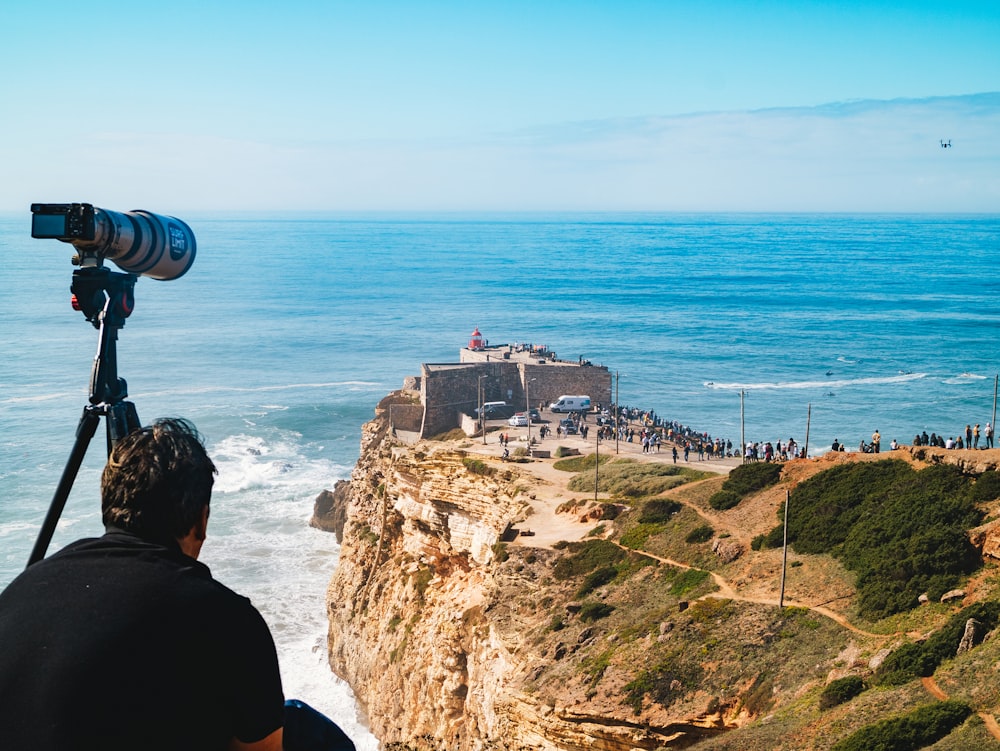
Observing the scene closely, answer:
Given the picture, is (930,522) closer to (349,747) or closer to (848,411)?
(349,747)

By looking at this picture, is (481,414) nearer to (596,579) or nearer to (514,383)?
(514,383)

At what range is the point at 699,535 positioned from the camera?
28219 millimetres

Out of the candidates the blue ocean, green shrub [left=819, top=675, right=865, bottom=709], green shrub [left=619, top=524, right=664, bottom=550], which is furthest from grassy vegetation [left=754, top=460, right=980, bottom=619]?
the blue ocean

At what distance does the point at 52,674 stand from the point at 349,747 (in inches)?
36.7

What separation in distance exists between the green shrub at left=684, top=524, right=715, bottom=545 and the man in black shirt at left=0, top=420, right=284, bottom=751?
2622 centimetres

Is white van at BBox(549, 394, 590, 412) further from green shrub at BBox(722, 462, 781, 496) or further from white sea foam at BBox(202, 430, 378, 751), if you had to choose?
green shrub at BBox(722, 462, 781, 496)

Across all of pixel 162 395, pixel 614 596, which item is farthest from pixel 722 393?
pixel 614 596

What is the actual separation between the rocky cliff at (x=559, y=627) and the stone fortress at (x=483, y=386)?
4.17 m

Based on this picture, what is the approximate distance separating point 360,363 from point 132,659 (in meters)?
87.5

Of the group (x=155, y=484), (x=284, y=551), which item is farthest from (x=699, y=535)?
(x=155, y=484)

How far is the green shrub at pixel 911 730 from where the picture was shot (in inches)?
599

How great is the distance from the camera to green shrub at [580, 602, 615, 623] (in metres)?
25.4

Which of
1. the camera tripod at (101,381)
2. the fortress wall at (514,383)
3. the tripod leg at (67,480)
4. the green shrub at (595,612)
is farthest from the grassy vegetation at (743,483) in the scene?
the tripod leg at (67,480)

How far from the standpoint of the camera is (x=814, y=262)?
194 metres
